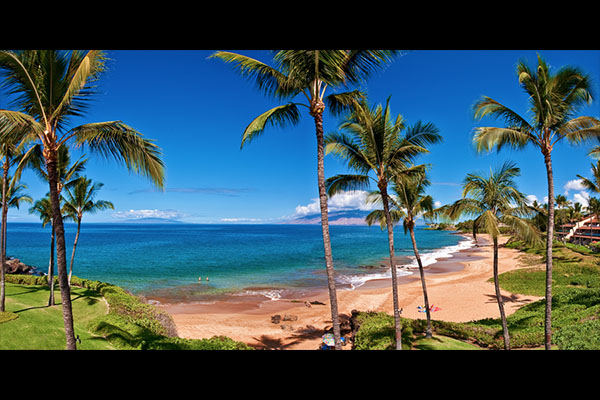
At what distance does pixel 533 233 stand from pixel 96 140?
1103 centimetres

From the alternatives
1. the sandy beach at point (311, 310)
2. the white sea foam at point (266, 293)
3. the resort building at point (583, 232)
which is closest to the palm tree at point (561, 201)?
the resort building at point (583, 232)

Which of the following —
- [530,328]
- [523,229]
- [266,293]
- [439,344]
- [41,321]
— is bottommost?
[266,293]

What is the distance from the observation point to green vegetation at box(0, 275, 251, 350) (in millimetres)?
7156

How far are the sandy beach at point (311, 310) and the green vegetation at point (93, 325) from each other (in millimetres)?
3155

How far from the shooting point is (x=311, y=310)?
17688 millimetres

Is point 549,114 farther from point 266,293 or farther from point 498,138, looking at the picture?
point 266,293

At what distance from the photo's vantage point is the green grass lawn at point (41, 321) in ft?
22.6

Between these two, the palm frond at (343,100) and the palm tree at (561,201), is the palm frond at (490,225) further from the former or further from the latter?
the palm tree at (561,201)

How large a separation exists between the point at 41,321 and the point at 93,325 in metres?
1.36

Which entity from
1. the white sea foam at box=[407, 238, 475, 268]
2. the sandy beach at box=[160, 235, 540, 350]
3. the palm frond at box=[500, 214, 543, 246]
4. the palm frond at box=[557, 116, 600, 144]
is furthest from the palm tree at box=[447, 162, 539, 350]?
the white sea foam at box=[407, 238, 475, 268]

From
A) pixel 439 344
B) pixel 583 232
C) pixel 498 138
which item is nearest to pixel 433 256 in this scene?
pixel 583 232
